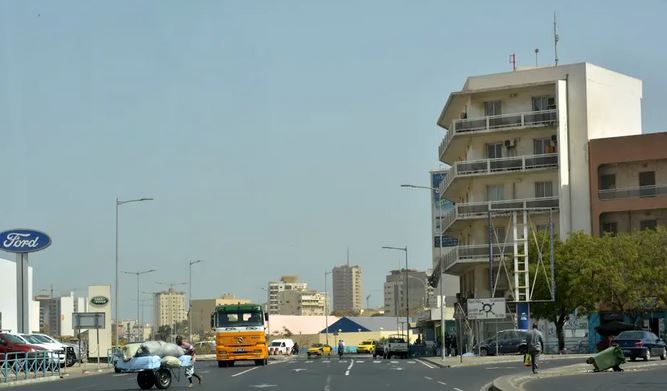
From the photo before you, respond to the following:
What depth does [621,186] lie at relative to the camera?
80.8 meters

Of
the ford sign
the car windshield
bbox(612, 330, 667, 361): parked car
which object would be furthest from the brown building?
the ford sign

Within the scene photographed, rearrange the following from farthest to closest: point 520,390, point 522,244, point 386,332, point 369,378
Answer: point 386,332 → point 522,244 → point 369,378 → point 520,390

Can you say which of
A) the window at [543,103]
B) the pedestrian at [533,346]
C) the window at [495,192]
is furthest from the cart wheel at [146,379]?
the window at [543,103]

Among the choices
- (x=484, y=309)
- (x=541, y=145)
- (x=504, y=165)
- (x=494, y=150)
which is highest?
(x=541, y=145)

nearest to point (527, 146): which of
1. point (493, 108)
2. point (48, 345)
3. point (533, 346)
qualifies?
point (493, 108)

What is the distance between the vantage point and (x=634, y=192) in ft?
259

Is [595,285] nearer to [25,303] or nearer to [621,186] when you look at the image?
[621,186]

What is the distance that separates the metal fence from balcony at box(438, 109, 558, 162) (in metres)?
44.3

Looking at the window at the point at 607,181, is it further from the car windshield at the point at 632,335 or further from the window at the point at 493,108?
the car windshield at the point at 632,335

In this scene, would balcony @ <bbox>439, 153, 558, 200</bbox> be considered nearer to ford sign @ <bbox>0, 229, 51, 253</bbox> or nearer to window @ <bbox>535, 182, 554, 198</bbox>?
window @ <bbox>535, 182, 554, 198</bbox>

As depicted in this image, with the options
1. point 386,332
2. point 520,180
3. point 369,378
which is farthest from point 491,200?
point 386,332

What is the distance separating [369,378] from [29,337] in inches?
946

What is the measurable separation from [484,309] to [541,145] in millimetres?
28915

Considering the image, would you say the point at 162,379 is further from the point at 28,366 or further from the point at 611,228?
the point at 611,228
